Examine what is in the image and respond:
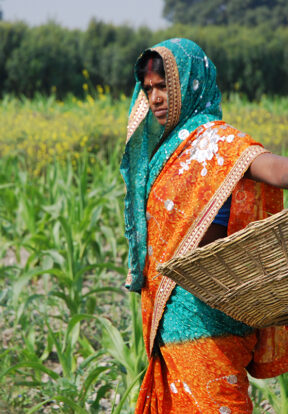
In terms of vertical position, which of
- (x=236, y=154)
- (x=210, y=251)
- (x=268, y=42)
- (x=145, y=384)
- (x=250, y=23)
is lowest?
(x=145, y=384)

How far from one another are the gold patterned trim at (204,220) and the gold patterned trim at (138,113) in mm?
390

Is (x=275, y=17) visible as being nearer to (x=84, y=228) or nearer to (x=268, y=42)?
(x=268, y=42)

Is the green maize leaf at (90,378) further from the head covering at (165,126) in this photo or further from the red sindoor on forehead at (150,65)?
the red sindoor on forehead at (150,65)

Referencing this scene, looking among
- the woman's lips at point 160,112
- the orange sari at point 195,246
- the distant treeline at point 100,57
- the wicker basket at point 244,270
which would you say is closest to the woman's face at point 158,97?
the woman's lips at point 160,112

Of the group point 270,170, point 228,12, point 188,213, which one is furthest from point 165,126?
point 228,12

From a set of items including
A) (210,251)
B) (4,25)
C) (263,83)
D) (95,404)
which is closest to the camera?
(210,251)

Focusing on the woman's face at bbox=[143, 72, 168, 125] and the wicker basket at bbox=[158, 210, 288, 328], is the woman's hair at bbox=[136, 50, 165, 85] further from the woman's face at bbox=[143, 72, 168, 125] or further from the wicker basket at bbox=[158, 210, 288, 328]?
the wicker basket at bbox=[158, 210, 288, 328]

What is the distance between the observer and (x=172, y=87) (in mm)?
1616

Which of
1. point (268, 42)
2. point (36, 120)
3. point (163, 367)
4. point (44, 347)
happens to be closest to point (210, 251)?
point (163, 367)

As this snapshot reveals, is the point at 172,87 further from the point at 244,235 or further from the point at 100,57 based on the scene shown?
the point at 100,57

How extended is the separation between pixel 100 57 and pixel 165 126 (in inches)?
435

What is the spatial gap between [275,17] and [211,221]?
143ft

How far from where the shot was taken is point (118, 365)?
2225mm

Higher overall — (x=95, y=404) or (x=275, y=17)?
(x=275, y=17)
